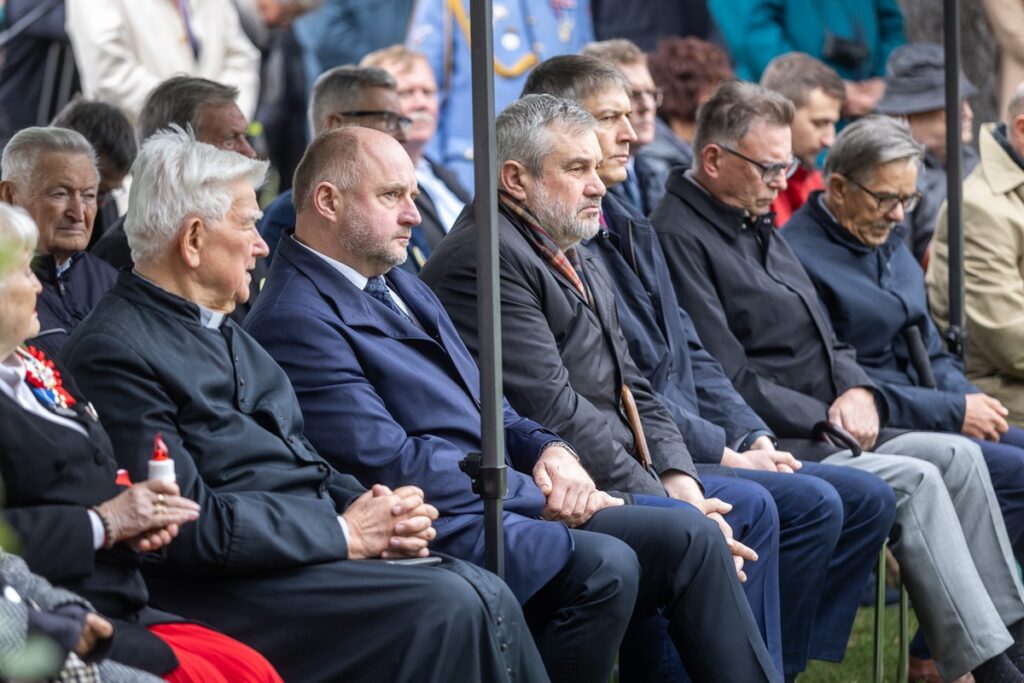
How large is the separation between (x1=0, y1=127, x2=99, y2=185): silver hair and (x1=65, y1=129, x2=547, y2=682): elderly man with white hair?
43.6 inches

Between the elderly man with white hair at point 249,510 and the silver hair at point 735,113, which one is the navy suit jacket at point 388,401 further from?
the silver hair at point 735,113

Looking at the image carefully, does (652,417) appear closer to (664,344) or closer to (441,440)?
(664,344)

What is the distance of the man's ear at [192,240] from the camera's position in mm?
4027

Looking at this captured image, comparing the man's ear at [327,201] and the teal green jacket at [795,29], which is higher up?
the man's ear at [327,201]

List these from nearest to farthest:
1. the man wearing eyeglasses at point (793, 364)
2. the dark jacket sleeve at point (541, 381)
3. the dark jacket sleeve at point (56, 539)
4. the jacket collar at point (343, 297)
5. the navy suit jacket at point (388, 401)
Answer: the dark jacket sleeve at point (56, 539) → the navy suit jacket at point (388, 401) → the jacket collar at point (343, 297) → the dark jacket sleeve at point (541, 381) → the man wearing eyeglasses at point (793, 364)

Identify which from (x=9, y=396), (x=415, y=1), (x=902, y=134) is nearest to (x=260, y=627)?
(x=9, y=396)

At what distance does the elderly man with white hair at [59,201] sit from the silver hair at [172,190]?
3.15 feet

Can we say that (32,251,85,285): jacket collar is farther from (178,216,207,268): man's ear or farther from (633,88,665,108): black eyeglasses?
(633,88,665,108): black eyeglasses

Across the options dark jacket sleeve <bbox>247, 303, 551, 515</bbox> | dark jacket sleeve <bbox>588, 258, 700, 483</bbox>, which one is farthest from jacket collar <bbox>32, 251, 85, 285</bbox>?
dark jacket sleeve <bbox>588, 258, 700, 483</bbox>

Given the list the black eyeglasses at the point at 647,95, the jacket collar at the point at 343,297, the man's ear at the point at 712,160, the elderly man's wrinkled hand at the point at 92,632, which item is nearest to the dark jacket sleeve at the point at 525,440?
the jacket collar at the point at 343,297

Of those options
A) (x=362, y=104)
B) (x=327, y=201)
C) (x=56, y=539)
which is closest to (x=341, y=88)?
(x=362, y=104)

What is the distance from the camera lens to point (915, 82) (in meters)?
8.39

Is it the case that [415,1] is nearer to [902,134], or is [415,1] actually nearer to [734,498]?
[902,134]

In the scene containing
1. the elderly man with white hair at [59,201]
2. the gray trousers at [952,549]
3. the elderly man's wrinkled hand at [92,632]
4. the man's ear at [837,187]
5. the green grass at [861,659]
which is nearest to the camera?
the elderly man's wrinkled hand at [92,632]
